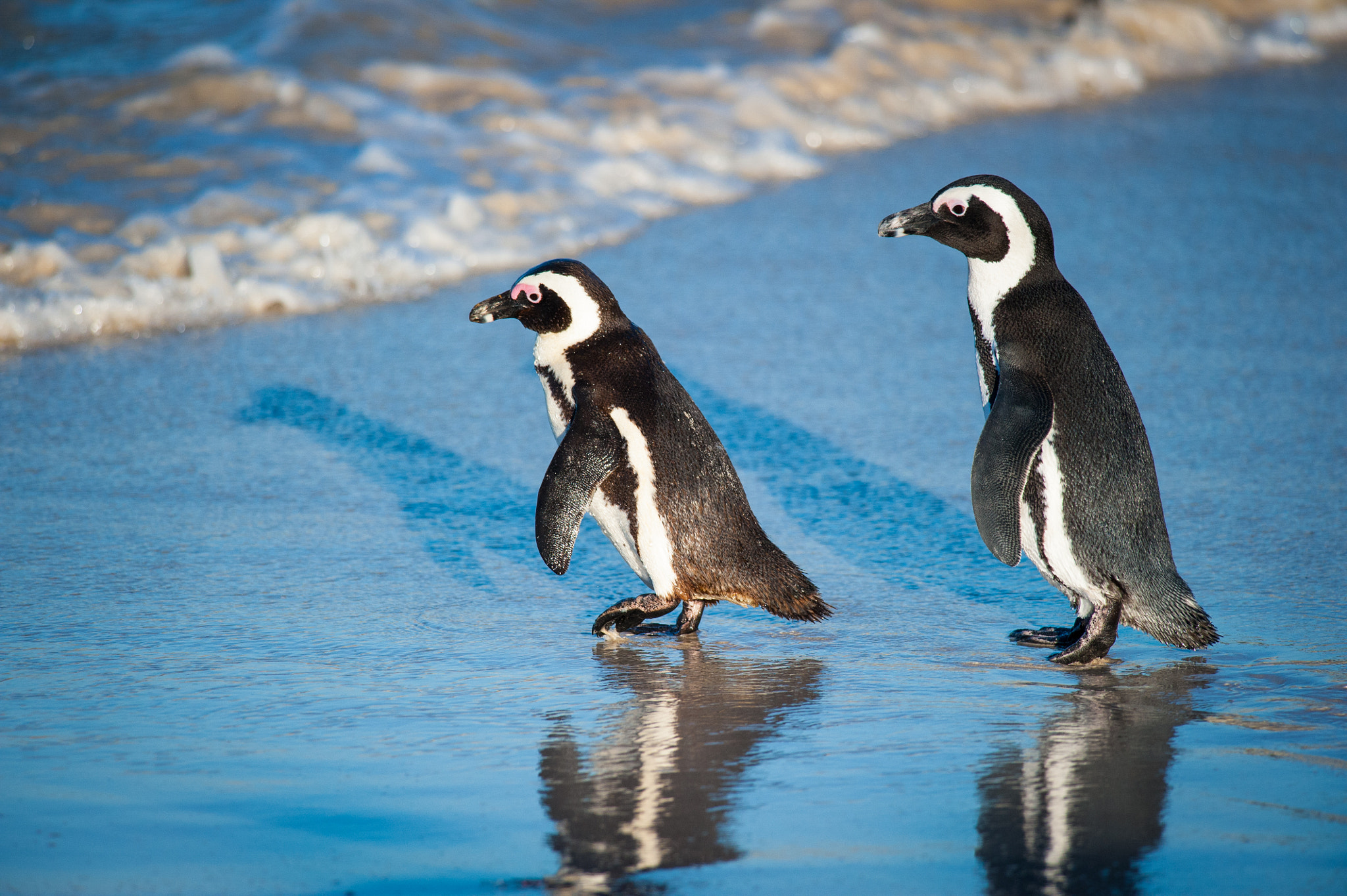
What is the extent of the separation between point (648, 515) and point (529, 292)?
1.72ft

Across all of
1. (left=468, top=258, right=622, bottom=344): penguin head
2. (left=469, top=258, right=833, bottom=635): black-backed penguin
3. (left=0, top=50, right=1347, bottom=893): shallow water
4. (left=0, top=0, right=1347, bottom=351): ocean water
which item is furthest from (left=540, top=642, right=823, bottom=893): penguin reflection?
(left=0, top=0, right=1347, bottom=351): ocean water

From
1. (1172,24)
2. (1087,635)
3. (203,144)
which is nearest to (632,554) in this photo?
(1087,635)

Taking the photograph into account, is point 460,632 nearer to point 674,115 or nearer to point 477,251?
point 477,251

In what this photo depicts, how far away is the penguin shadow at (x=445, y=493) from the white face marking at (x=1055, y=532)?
2.96ft

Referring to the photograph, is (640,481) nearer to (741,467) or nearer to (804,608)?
(804,608)

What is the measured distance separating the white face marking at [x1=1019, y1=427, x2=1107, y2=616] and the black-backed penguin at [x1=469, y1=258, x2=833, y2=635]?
0.42m

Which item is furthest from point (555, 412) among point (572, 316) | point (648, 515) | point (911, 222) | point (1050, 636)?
point (1050, 636)

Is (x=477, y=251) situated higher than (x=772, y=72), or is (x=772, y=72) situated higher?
(x=772, y=72)

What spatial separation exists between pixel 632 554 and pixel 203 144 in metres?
4.82

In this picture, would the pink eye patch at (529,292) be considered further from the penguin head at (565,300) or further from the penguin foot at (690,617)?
the penguin foot at (690,617)

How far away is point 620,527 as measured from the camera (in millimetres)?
2838

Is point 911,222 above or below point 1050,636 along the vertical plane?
above

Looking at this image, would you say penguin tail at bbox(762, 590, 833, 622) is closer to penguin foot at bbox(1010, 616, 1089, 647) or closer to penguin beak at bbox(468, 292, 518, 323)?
penguin foot at bbox(1010, 616, 1089, 647)

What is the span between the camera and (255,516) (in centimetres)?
328
